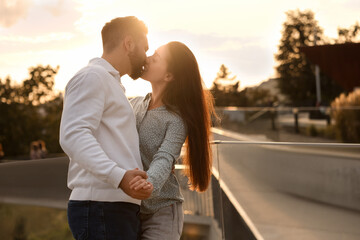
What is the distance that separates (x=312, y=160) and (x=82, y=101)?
1.74 m

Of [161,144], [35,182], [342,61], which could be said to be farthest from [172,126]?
[342,61]

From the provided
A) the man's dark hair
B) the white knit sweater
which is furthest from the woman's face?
the white knit sweater

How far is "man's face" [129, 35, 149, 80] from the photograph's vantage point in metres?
2.65

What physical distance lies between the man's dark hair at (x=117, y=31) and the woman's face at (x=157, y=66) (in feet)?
0.86

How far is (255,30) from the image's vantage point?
207 feet

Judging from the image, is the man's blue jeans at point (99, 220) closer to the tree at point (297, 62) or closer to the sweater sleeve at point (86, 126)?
the sweater sleeve at point (86, 126)

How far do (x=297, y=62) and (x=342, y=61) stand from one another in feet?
125

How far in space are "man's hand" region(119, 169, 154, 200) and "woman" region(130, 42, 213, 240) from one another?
0.33m

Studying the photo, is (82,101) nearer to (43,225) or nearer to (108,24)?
(108,24)

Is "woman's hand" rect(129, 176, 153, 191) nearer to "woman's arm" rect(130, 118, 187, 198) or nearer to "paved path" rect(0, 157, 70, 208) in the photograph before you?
"woman's arm" rect(130, 118, 187, 198)

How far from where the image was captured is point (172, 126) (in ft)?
8.88

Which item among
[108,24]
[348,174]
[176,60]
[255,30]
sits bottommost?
[348,174]

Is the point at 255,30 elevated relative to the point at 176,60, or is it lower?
elevated

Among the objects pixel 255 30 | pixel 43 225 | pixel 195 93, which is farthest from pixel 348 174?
pixel 255 30
